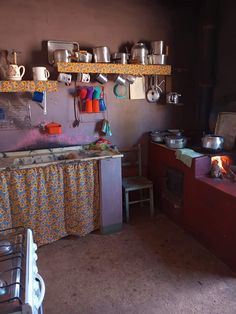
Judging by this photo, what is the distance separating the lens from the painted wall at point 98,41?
7.87 feet

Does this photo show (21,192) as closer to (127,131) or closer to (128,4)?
(127,131)

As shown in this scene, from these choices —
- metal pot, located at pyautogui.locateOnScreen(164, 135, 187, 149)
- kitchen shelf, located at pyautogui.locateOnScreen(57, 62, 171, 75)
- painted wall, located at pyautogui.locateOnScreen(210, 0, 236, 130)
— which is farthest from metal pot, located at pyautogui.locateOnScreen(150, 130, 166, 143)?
kitchen shelf, located at pyautogui.locateOnScreen(57, 62, 171, 75)

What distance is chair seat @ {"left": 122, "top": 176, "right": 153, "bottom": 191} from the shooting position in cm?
272

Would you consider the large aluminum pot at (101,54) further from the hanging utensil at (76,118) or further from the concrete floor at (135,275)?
the concrete floor at (135,275)

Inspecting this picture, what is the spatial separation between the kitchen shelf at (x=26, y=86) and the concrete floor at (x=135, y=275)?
4.60ft

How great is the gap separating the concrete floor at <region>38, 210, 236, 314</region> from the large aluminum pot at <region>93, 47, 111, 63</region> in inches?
66.9

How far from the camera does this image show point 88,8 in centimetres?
257

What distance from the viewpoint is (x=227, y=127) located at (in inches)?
101

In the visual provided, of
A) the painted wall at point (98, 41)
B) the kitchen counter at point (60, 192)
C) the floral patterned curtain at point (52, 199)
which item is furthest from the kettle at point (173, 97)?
the floral patterned curtain at point (52, 199)

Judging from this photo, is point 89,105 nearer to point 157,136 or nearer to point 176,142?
point 157,136

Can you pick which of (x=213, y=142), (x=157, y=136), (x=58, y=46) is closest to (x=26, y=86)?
(x=58, y=46)

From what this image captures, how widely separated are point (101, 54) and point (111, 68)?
16cm

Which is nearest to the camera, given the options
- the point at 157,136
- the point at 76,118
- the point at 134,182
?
the point at 76,118

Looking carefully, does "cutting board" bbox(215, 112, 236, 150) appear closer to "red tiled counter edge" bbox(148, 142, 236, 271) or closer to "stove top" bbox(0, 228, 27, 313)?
"red tiled counter edge" bbox(148, 142, 236, 271)
